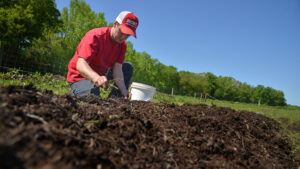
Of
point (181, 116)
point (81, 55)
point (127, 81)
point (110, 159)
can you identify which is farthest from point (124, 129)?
point (127, 81)

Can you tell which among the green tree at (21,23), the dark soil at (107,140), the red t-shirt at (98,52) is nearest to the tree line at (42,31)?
the green tree at (21,23)

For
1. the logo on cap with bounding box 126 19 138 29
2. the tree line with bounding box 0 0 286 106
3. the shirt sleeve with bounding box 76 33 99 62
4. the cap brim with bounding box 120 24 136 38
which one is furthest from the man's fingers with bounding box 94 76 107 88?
the tree line with bounding box 0 0 286 106

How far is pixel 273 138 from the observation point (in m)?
2.89

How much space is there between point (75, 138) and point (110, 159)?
0.26m

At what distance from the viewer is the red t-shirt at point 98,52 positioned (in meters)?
3.17

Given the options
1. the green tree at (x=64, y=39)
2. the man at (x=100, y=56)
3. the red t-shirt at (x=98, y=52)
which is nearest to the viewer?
the man at (x=100, y=56)

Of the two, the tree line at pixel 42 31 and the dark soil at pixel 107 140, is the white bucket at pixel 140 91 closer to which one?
the dark soil at pixel 107 140

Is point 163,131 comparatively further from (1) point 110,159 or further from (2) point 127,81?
(2) point 127,81

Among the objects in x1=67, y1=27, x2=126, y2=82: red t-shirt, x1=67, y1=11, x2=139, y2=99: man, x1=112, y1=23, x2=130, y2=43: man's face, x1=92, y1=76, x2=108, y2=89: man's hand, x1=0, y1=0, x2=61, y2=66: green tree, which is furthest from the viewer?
x1=0, y1=0, x2=61, y2=66: green tree

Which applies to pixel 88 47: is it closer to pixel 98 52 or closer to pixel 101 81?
pixel 98 52

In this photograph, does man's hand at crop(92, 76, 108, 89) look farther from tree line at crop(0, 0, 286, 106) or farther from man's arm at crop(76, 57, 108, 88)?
tree line at crop(0, 0, 286, 106)

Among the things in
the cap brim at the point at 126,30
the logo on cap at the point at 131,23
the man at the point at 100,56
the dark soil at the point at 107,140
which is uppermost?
the logo on cap at the point at 131,23

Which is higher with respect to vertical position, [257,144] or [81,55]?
[81,55]

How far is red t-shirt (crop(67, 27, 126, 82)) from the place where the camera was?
3174mm
